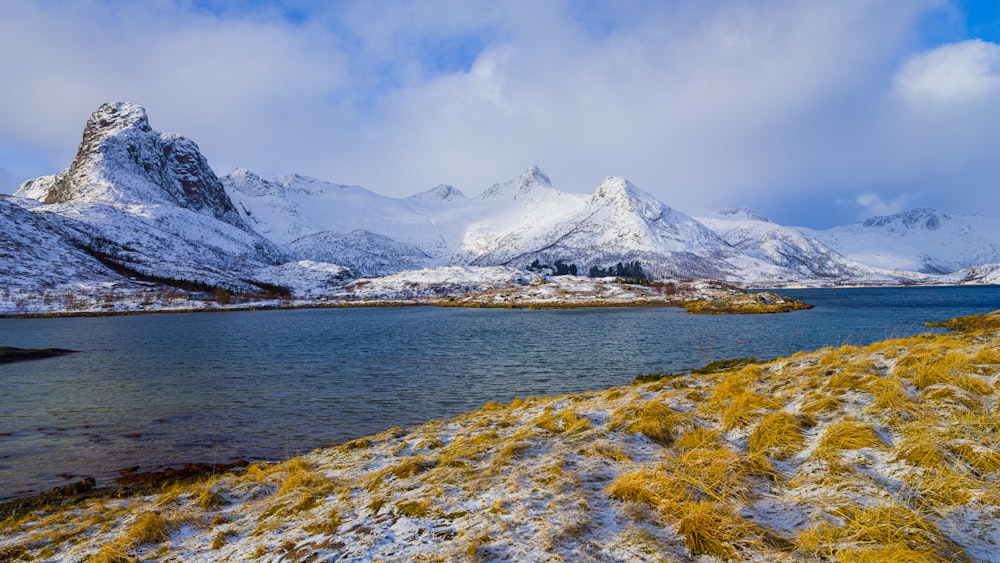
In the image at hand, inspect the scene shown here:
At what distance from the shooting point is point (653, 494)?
269 inches

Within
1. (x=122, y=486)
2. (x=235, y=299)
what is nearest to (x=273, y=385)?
(x=122, y=486)

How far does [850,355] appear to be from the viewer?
Answer: 16.4m

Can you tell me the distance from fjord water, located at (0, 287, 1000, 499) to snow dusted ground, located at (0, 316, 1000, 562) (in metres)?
7.03

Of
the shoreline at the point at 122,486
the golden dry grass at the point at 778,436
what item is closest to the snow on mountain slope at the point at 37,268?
the shoreline at the point at 122,486

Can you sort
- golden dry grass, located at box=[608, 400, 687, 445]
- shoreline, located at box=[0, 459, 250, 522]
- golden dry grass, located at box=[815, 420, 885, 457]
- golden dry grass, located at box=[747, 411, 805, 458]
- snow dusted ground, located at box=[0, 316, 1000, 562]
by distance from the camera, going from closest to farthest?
snow dusted ground, located at box=[0, 316, 1000, 562]
golden dry grass, located at box=[815, 420, 885, 457]
golden dry grass, located at box=[747, 411, 805, 458]
golden dry grass, located at box=[608, 400, 687, 445]
shoreline, located at box=[0, 459, 250, 522]

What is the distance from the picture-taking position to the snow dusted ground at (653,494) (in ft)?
18.5

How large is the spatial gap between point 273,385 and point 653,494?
99.9ft

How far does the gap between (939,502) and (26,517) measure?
708 inches

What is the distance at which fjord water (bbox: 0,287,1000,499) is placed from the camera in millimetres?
18844

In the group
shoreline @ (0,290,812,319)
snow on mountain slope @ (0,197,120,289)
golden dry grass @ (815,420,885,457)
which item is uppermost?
snow on mountain slope @ (0,197,120,289)

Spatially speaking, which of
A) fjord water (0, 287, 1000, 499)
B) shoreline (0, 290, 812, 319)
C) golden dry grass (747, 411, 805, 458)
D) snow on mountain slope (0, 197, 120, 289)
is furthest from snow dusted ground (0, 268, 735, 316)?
golden dry grass (747, 411, 805, 458)

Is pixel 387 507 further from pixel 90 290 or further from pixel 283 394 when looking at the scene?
pixel 90 290

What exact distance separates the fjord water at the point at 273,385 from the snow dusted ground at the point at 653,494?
23.1 feet

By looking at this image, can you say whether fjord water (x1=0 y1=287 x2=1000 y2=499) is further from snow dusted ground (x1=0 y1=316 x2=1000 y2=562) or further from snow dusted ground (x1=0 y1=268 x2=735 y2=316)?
snow dusted ground (x1=0 y1=268 x2=735 y2=316)
